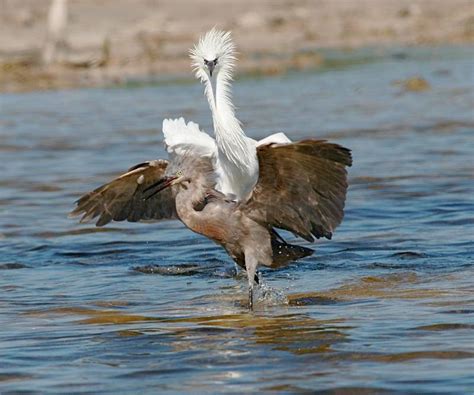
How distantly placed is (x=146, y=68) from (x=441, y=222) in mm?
16509

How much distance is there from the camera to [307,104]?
2016 cm

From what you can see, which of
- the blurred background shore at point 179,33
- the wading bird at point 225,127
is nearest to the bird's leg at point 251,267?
the wading bird at point 225,127

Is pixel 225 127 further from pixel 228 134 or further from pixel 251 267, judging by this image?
pixel 251 267

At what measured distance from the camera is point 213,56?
8609 millimetres

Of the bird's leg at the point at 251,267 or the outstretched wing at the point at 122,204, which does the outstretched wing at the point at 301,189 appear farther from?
the outstretched wing at the point at 122,204

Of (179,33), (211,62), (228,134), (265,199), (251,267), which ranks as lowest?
(251,267)

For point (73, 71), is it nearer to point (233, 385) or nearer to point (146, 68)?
point (146, 68)

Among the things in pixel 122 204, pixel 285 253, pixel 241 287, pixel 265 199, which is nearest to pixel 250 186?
pixel 265 199

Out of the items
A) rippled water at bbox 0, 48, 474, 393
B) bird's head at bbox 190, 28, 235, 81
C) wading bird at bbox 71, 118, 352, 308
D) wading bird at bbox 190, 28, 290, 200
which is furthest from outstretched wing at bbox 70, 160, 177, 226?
bird's head at bbox 190, 28, 235, 81

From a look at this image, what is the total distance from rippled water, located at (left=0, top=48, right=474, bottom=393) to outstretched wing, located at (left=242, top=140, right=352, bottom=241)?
1.75ft

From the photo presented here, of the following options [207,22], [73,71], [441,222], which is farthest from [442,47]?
[441,222]

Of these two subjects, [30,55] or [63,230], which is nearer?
[63,230]

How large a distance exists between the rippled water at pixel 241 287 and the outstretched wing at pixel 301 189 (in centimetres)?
53

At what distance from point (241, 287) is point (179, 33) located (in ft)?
73.9
